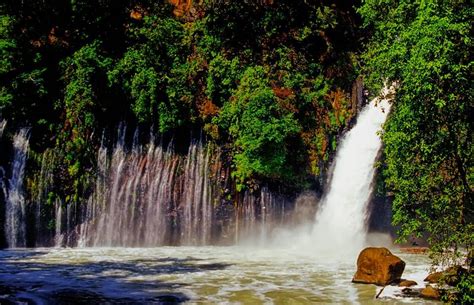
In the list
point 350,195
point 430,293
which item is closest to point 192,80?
point 350,195

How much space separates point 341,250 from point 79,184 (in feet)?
42.0

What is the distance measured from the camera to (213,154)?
2906cm

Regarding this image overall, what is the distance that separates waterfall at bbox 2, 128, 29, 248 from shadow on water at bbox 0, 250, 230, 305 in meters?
3.43

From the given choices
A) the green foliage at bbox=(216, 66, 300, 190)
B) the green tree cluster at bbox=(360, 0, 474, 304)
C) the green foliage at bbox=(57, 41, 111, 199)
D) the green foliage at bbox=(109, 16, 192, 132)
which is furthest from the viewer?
the green foliage at bbox=(109, 16, 192, 132)

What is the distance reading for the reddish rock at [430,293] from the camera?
15.1 m

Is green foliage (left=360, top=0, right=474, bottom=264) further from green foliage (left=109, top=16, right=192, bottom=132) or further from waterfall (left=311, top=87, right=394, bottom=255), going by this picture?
green foliage (left=109, top=16, right=192, bottom=132)

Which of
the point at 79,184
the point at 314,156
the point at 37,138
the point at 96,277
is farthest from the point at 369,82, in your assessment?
the point at 37,138

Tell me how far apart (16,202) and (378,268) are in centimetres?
1795

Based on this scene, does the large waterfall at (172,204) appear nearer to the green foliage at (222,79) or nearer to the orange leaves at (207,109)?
the orange leaves at (207,109)

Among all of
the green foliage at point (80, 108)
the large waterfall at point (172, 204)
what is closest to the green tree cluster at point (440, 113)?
the large waterfall at point (172, 204)

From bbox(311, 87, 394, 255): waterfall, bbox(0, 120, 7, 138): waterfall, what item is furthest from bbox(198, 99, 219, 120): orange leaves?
bbox(0, 120, 7, 138): waterfall

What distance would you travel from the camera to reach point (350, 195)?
92.0 feet

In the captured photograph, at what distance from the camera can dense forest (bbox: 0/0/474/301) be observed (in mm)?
28328

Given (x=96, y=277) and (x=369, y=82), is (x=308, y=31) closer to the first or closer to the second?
(x=369, y=82)
